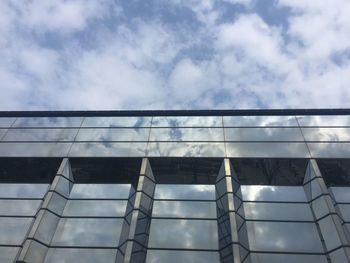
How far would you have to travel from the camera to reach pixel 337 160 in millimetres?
20391

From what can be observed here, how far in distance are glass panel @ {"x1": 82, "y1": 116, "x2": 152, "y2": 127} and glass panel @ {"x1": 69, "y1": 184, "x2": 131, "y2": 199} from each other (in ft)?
16.1

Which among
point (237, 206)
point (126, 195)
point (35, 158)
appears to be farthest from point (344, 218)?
point (35, 158)

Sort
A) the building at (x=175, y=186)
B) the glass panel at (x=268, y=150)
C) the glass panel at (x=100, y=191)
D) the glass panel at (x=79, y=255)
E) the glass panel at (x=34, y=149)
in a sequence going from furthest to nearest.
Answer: the glass panel at (x=34, y=149) → the glass panel at (x=268, y=150) → the glass panel at (x=100, y=191) → the building at (x=175, y=186) → the glass panel at (x=79, y=255)

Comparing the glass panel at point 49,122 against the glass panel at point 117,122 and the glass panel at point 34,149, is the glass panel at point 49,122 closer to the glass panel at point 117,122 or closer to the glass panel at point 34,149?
the glass panel at point 117,122

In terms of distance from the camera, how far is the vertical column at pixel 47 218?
625 inches

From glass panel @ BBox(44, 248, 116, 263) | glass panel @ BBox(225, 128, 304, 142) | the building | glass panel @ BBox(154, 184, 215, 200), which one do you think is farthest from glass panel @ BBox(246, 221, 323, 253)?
glass panel @ BBox(44, 248, 116, 263)

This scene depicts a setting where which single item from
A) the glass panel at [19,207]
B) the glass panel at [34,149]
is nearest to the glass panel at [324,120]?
the glass panel at [34,149]

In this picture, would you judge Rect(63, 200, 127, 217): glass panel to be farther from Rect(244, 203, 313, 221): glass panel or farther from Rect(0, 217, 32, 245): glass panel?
Rect(244, 203, 313, 221): glass panel

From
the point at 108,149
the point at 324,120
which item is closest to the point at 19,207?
the point at 108,149

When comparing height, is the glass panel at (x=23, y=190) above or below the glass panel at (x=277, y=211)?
above

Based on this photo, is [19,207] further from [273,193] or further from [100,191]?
[273,193]

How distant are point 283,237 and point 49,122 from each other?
57.4ft

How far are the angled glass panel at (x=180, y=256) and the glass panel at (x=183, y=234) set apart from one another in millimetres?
340

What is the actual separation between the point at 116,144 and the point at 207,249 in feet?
30.7
